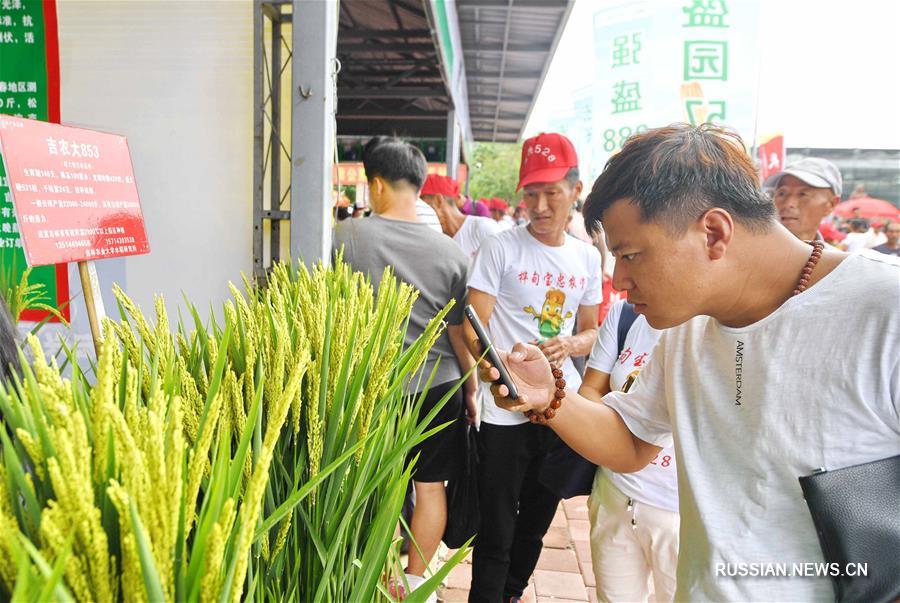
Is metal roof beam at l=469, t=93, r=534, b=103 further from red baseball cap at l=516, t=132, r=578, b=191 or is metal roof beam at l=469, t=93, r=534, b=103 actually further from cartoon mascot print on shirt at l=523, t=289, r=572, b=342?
cartoon mascot print on shirt at l=523, t=289, r=572, b=342

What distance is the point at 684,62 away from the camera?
14.5ft

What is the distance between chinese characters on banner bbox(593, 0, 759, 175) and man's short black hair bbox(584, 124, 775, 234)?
3.44 metres

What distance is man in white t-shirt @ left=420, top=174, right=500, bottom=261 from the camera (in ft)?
17.5

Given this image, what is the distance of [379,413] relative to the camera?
0.96 m

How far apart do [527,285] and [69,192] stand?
1681mm

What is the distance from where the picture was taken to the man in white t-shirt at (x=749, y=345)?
1.01 metres

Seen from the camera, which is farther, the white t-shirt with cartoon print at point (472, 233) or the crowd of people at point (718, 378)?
the white t-shirt with cartoon print at point (472, 233)

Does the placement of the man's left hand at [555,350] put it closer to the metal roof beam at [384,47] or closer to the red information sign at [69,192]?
the red information sign at [69,192]

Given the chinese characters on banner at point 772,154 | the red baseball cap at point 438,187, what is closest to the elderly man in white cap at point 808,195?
the red baseball cap at point 438,187

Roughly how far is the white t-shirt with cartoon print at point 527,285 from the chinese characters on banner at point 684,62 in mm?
2155

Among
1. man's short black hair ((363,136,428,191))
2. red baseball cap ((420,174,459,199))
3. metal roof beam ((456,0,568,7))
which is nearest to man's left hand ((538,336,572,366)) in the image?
man's short black hair ((363,136,428,191))

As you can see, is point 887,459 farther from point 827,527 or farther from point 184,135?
point 184,135

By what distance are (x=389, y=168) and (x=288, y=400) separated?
2.19 meters
